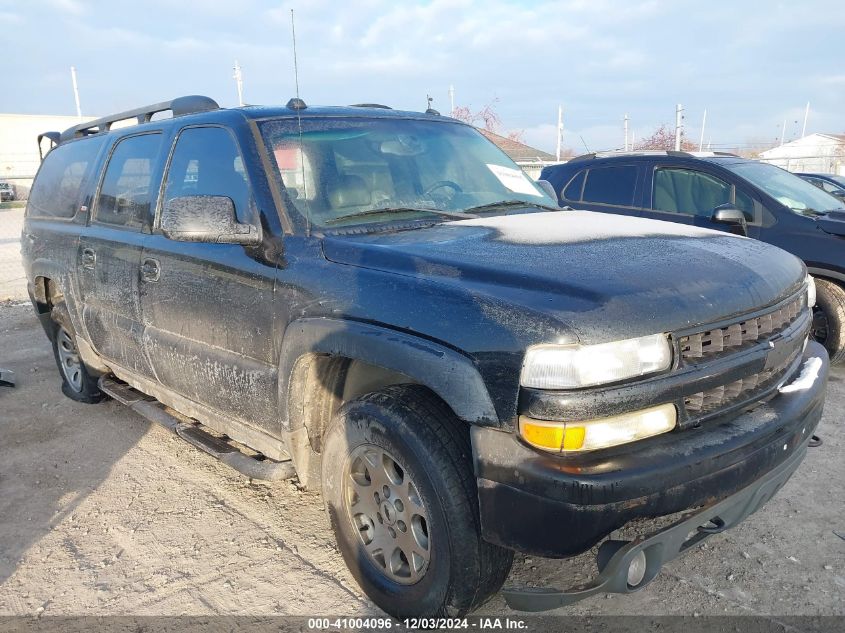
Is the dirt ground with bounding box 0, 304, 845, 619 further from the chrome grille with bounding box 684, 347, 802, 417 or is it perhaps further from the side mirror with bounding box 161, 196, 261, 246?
the side mirror with bounding box 161, 196, 261, 246

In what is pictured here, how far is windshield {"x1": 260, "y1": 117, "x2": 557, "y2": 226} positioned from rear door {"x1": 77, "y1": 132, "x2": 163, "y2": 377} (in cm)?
106

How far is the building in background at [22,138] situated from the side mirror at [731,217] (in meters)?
39.3

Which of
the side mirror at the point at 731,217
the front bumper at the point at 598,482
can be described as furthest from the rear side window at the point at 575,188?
the front bumper at the point at 598,482

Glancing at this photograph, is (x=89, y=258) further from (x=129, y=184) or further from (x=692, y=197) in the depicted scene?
(x=692, y=197)

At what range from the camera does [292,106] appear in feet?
10.9

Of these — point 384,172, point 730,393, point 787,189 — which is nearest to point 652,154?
point 787,189

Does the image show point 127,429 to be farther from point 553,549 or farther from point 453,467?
point 553,549

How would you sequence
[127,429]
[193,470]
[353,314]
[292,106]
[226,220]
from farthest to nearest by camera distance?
1. [127,429]
2. [193,470]
3. [292,106]
4. [226,220]
5. [353,314]

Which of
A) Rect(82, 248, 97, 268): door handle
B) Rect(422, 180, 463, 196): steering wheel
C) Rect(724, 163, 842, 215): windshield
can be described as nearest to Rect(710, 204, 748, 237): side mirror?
Rect(724, 163, 842, 215): windshield

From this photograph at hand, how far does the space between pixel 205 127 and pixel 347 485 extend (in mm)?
1947

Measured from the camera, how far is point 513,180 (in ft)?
12.2

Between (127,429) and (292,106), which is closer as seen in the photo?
(292,106)

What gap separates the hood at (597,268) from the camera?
6.61ft

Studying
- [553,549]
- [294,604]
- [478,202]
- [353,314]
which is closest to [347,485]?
[294,604]
